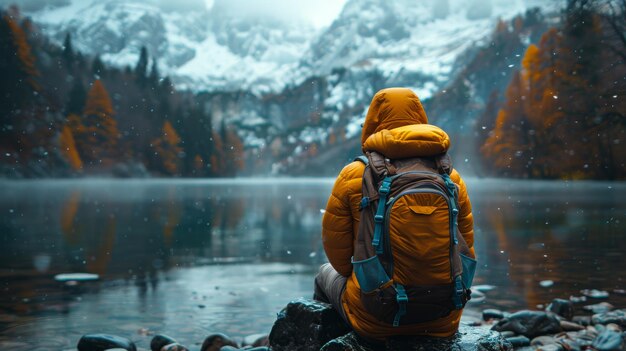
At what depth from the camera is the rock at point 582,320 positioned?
7129mm

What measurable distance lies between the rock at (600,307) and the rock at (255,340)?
5.09 m

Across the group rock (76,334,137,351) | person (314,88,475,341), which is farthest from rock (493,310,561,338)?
rock (76,334,137,351)

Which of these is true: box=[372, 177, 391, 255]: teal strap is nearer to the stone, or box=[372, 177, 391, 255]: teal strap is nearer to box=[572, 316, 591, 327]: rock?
the stone

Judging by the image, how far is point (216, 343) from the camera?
638cm

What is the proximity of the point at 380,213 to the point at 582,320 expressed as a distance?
5626 millimetres

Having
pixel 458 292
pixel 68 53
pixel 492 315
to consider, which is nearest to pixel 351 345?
pixel 458 292

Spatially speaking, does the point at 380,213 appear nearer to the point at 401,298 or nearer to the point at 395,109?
the point at 401,298

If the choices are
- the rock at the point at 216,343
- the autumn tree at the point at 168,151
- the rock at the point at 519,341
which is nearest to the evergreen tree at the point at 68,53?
the autumn tree at the point at 168,151

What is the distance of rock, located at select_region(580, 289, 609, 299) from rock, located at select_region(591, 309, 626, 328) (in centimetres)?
167

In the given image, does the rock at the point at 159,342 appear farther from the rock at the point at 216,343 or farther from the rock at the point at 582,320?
the rock at the point at 582,320

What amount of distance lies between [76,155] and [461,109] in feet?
238

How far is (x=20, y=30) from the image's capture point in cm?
7488

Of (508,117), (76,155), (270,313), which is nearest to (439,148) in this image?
(270,313)

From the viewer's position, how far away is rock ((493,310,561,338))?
641 centimetres
